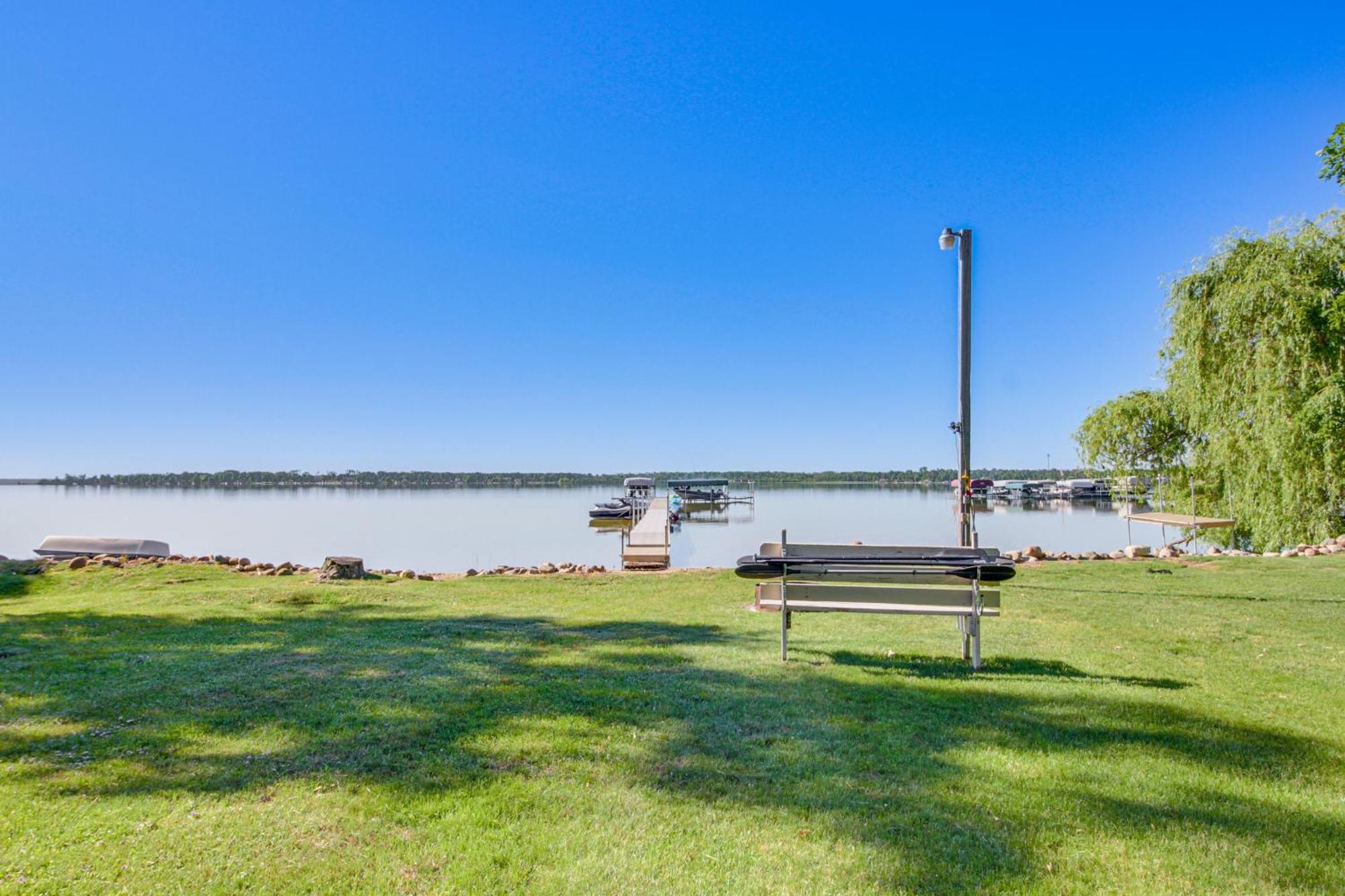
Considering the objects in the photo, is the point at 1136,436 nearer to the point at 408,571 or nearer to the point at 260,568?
the point at 408,571

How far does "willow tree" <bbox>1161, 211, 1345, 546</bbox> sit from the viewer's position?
14227 millimetres

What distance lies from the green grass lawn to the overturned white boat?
12.3 metres

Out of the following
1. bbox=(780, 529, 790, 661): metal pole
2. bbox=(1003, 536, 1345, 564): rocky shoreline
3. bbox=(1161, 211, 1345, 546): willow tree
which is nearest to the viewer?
bbox=(780, 529, 790, 661): metal pole

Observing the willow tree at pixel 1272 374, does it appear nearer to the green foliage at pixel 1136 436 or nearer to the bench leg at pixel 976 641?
the green foliage at pixel 1136 436

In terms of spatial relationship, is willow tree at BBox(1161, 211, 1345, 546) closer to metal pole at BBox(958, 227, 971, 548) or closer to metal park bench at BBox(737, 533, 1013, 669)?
metal pole at BBox(958, 227, 971, 548)

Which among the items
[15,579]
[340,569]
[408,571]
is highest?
[340,569]

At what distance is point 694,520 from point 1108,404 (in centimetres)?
3325

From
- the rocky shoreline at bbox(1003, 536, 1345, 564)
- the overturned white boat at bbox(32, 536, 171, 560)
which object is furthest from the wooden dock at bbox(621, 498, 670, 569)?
the overturned white boat at bbox(32, 536, 171, 560)

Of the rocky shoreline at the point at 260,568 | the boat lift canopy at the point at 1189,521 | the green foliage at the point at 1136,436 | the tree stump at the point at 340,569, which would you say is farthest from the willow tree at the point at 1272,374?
the tree stump at the point at 340,569

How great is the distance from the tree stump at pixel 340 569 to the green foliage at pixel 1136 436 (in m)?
21.6

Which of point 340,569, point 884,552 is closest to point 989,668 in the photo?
point 884,552

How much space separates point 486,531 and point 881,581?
31.6m

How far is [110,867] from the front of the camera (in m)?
2.54

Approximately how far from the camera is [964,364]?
9.49 metres
